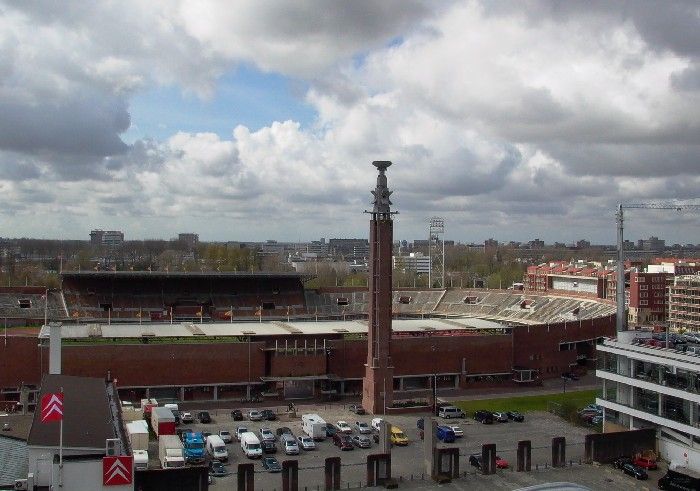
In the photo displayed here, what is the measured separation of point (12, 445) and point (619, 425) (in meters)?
28.4

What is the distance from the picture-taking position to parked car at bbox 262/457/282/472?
3307 cm

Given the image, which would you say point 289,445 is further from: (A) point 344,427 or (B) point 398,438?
(B) point 398,438

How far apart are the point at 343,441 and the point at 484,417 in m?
9.92

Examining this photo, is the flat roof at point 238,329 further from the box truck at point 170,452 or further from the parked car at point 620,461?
the parked car at point 620,461

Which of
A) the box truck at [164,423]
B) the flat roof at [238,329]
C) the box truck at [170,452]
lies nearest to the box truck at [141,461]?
the box truck at [170,452]

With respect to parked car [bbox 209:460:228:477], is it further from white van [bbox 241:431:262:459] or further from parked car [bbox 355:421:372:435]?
parked car [bbox 355:421:372:435]

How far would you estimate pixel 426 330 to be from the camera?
59719 millimetres

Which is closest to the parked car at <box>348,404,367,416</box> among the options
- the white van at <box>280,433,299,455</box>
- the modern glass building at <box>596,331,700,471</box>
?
the white van at <box>280,433,299,455</box>

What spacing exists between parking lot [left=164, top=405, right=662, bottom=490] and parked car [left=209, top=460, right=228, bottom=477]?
38 centimetres

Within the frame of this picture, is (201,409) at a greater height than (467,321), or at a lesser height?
lesser

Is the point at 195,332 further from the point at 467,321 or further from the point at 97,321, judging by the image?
the point at 467,321

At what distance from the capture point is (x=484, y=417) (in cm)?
4341

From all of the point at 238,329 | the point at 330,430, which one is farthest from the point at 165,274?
the point at 330,430

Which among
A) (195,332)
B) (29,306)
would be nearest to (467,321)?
(195,332)
